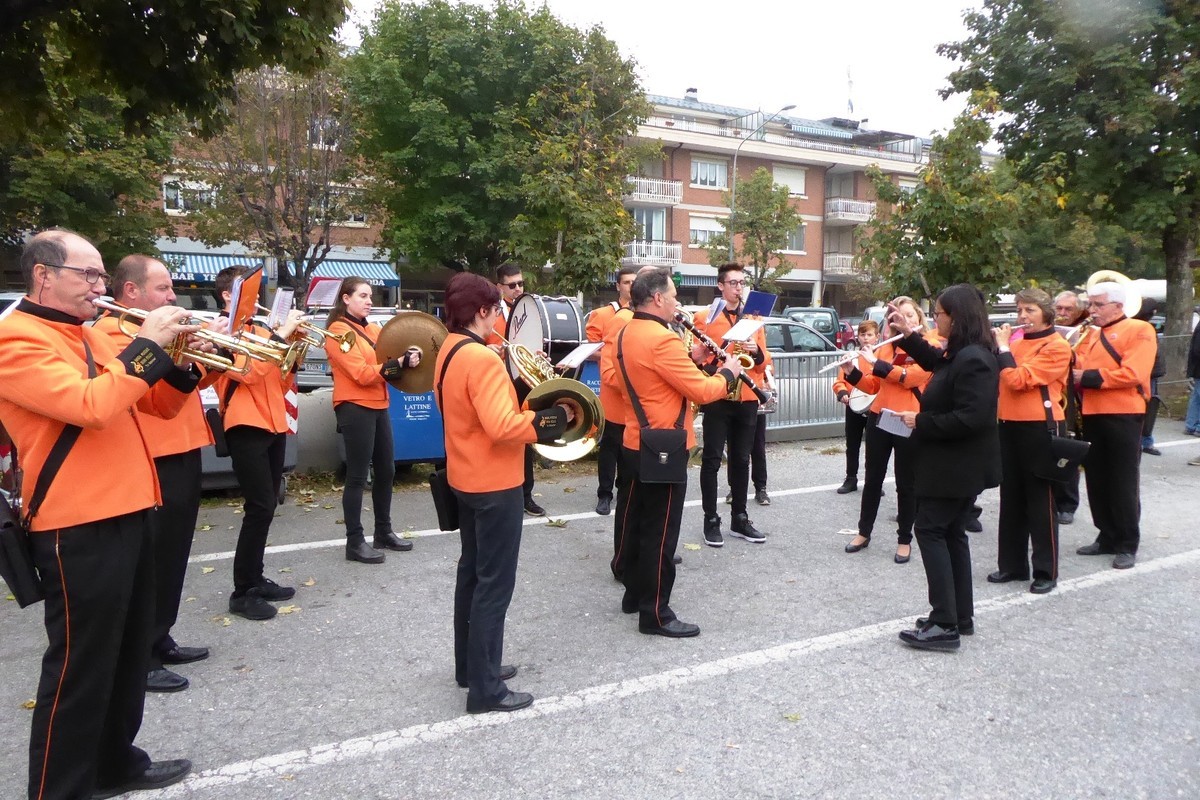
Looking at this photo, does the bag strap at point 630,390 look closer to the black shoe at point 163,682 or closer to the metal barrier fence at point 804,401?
the black shoe at point 163,682

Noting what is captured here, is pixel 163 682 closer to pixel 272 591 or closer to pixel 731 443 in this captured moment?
pixel 272 591

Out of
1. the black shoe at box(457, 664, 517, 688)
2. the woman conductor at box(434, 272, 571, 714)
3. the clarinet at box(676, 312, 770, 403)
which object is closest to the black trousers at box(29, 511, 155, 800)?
the woman conductor at box(434, 272, 571, 714)

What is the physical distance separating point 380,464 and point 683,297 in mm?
36070

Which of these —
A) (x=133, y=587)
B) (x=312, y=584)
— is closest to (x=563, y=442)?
(x=133, y=587)

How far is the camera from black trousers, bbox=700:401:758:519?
6254 mm

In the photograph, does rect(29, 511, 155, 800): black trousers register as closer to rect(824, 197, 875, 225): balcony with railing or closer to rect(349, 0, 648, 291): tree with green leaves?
rect(349, 0, 648, 291): tree with green leaves

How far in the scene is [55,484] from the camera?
2574 mm

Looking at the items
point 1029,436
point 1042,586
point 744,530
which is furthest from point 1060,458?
point 744,530

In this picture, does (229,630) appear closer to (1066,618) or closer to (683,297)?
(1066,618)

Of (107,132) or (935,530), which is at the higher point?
(107,132)

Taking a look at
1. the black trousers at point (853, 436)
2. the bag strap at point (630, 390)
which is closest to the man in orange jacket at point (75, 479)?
the bag strap at point (630, 390)

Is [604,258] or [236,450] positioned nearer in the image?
[236,450]

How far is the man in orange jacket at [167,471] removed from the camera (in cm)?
371

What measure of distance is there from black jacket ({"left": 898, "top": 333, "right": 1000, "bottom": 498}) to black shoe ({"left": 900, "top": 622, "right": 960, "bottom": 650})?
2.29ft
